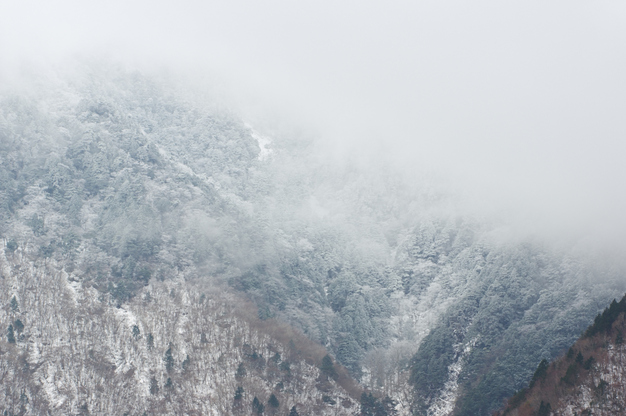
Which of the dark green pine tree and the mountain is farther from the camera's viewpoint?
the dark green pine tree

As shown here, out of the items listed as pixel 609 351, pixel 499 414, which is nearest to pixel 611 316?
pixel 609 351

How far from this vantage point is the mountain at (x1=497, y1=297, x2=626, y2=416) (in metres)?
161

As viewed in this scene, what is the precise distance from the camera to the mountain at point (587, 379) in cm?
16062

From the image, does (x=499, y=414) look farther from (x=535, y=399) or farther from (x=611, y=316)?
(x=611, y=316)

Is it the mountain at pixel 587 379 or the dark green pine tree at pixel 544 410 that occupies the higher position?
the mountain at pixel 587 379

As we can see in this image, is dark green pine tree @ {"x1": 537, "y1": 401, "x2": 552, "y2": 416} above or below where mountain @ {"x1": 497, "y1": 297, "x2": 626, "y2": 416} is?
below

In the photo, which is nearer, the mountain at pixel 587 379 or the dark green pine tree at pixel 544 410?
the mountain at pixel 587 379

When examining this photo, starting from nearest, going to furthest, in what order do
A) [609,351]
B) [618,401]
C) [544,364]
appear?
[618,401] < [609,351] < [544,364]

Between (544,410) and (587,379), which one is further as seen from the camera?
(587,379)

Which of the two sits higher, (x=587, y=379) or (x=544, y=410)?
(x=587, y=379)

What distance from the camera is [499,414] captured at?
7352 inches

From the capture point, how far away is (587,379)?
166 m

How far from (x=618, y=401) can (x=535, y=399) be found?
20.7 m

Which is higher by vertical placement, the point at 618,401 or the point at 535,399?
the point at 618,401
